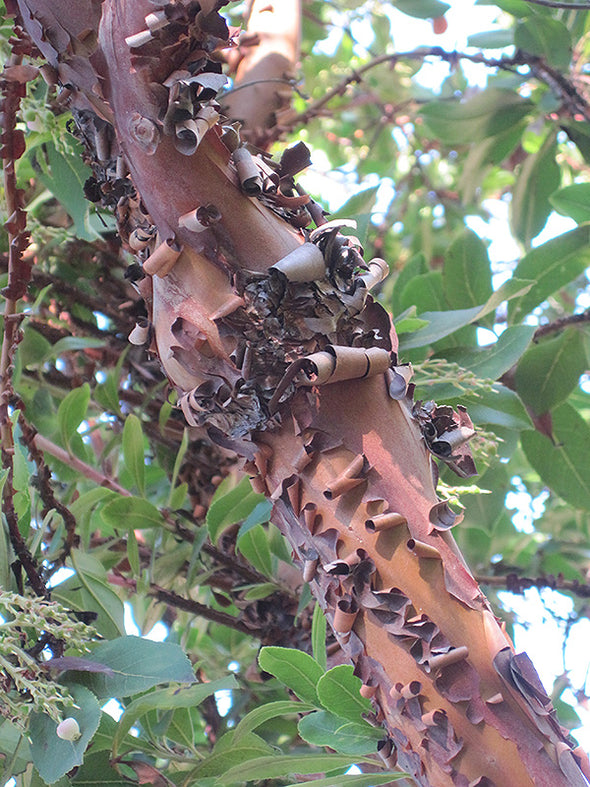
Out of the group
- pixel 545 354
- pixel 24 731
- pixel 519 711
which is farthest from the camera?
pixel 545 354

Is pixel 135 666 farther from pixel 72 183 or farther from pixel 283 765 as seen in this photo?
pixel 72 183

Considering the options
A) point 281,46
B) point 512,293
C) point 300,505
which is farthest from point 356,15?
point 300,505

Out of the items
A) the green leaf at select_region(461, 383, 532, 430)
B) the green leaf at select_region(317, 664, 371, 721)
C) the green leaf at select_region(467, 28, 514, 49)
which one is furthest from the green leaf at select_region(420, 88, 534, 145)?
the green leaf at select_region(317, 664, 371, 721)

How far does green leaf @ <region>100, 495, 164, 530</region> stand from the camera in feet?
2.41

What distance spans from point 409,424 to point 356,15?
1.48 meters

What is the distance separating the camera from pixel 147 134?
44cm

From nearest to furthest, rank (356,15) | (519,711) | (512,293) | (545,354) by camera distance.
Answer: (519,711)
(512,293)
(545,354)
(356,15)

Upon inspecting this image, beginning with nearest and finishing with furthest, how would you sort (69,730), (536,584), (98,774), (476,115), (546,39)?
(69,730), (98,774), (536,584), (546,39), (476,115)

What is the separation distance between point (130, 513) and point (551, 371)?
476mm

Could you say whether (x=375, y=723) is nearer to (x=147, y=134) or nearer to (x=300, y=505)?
(x=300, y=505)

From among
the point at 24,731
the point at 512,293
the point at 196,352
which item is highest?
the point at 196,352

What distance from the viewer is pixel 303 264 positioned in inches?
17.0

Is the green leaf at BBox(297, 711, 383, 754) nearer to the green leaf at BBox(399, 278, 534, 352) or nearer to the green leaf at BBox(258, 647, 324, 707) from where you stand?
the green leaf at BBox(258, 647, 324, 707)

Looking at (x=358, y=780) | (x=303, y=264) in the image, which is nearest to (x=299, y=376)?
(x=303, y=264)
